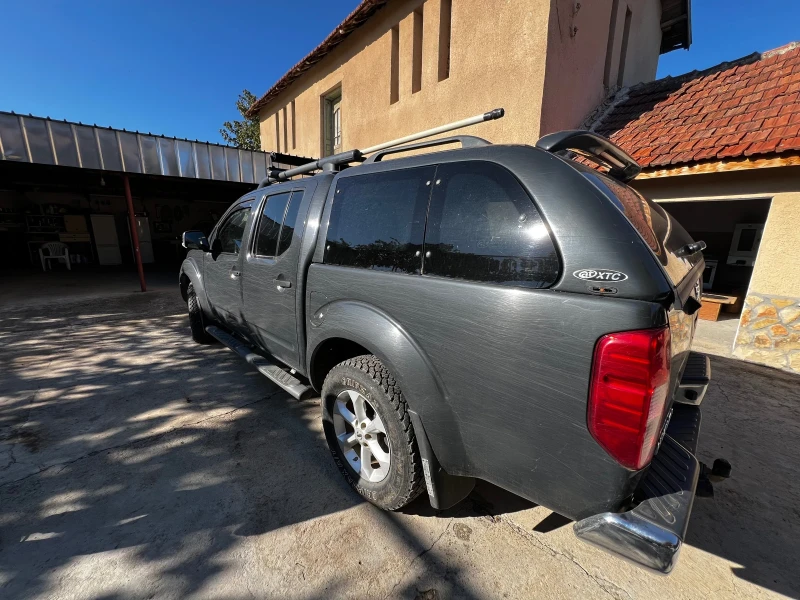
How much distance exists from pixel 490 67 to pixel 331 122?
6.26 metres

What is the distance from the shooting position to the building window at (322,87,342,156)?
10420 mm

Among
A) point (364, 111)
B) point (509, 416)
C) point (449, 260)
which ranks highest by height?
point (364, 111)

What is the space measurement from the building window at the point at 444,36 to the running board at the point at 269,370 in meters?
6.81

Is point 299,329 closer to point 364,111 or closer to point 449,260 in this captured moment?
point 449,260

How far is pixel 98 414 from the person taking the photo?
3.02m

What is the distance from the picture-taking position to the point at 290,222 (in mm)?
2697

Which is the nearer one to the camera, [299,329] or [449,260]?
[449,260]

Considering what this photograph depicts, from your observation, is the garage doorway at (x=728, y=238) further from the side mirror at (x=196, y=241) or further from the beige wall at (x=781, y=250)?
the side mirror at (x=196, y=241)

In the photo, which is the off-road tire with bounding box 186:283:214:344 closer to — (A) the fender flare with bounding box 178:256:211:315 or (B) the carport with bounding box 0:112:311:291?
(A) the fender flare with bounding box 178:256:211:315

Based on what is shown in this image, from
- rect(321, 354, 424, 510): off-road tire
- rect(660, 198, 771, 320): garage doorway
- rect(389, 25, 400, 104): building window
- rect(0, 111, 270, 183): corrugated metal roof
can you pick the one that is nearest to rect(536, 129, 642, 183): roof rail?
rect(321, 354, 424, 510): off-road tire

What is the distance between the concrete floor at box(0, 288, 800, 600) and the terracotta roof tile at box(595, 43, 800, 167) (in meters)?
3.29

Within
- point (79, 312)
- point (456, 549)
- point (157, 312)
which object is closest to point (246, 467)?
point (456, 549)

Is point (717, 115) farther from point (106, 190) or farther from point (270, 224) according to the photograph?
point (106, 190)

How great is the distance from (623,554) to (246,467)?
227 centimetres
